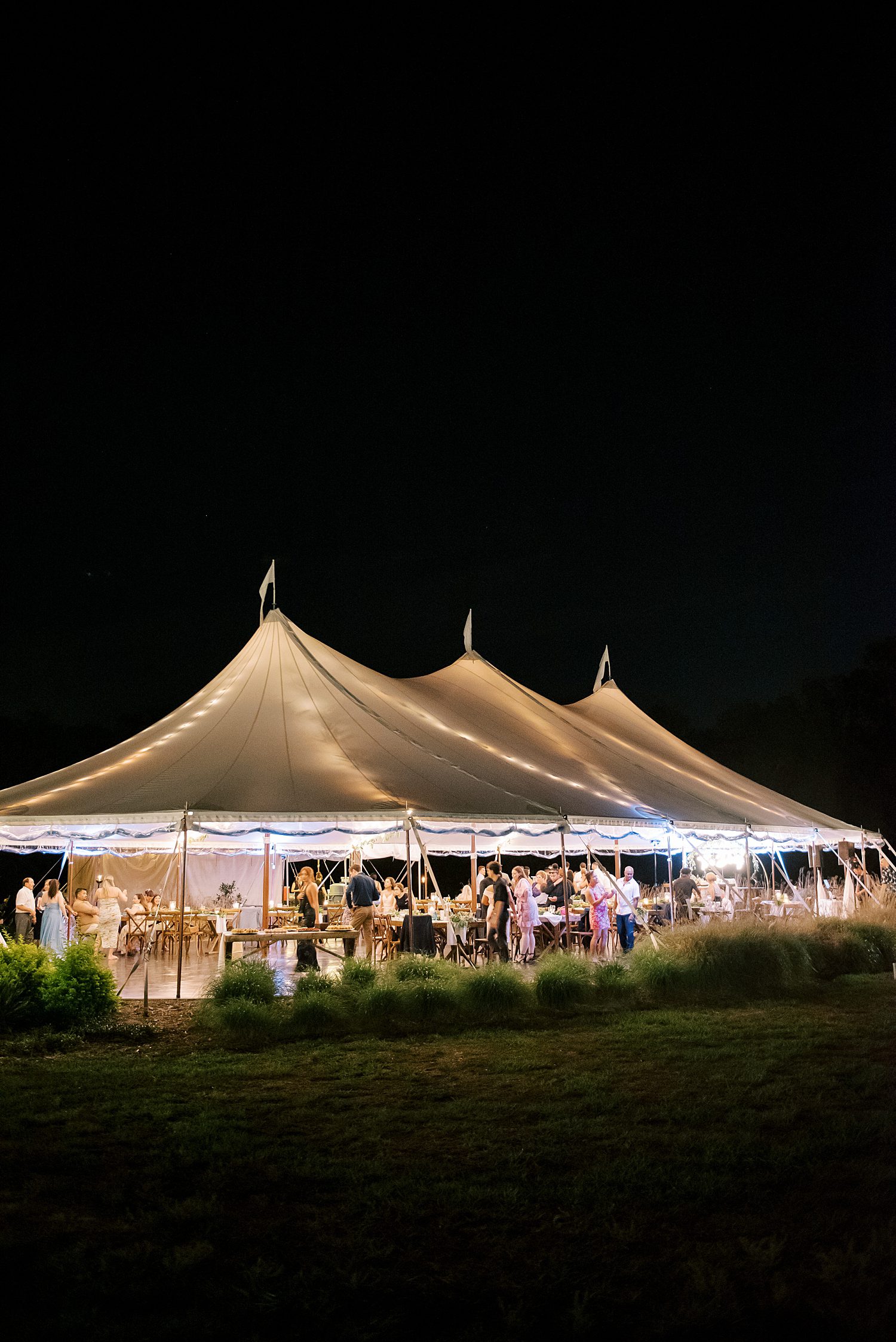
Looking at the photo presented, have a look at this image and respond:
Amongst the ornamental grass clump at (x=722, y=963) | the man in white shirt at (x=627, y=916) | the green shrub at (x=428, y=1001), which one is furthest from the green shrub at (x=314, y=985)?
the man in white shirt at (x=627, y=916)

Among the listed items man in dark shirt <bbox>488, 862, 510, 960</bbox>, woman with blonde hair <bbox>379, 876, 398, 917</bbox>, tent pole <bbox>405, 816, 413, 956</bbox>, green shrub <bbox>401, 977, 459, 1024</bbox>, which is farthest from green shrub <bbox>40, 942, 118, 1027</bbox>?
woman with blonde hair <bbox>379, 876, 398, 917</bbox>

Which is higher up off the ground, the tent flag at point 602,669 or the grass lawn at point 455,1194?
Result: the tent flag at point 602,669

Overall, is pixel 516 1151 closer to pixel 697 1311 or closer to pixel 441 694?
pixel 697 1311

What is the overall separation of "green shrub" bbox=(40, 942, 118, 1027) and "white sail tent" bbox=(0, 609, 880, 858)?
181cm

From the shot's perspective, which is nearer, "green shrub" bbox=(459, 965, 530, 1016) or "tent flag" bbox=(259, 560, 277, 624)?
"green shrub" bbox=(459, 965, 530, 1016)

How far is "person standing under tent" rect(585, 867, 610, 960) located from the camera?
1405 centimetres

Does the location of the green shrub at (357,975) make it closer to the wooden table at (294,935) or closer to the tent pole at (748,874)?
the wooden table at (294,935)

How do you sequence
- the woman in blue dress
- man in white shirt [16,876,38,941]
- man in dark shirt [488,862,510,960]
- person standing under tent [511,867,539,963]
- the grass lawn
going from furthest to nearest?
person standing under tent [511,867,539,963] → man in white shirt [16,876,38,941] → man in dark shirt [488,862,510,960] → the woman in blue dress → the grass lawn

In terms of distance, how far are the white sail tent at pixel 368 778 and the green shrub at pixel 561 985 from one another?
1.96 m

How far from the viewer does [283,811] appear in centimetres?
1062

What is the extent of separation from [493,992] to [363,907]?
319 cm

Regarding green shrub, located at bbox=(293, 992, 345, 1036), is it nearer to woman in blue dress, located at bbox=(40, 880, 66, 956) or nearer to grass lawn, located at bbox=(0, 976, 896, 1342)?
grass lawn, located at bbox=(0, 976, 896, 1342)

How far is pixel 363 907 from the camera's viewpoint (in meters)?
12.0

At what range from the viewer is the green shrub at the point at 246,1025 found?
7859mm
